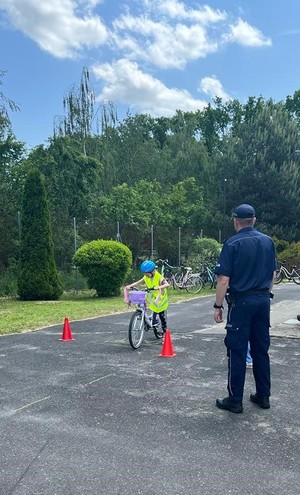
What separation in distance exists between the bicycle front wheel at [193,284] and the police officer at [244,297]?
12761mm

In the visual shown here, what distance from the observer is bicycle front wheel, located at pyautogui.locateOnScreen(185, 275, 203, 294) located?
57.4 feet

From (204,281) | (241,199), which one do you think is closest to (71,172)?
(204,281)

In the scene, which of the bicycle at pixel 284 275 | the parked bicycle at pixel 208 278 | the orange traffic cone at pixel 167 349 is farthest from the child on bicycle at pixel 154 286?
the bicycle at pixel 284 275

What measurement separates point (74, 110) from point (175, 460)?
32308mm

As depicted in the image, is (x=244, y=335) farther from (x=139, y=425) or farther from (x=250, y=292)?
(x=139, y=425)

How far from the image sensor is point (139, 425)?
426 cm

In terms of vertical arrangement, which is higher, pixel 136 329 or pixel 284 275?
pixel 284 275

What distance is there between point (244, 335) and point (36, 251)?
11196 millimetres

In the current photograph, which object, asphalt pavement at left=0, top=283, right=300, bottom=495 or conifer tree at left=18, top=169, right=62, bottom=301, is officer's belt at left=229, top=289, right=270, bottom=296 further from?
conifer tree at left=18, top=169, right=62, bottom=301

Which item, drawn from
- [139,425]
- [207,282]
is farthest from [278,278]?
[139,425]

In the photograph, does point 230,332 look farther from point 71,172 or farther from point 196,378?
point 71,172

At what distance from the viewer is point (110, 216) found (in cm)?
2300

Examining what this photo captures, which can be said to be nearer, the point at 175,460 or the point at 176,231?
the point at 175,460

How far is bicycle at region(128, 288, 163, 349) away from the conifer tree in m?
7.40
